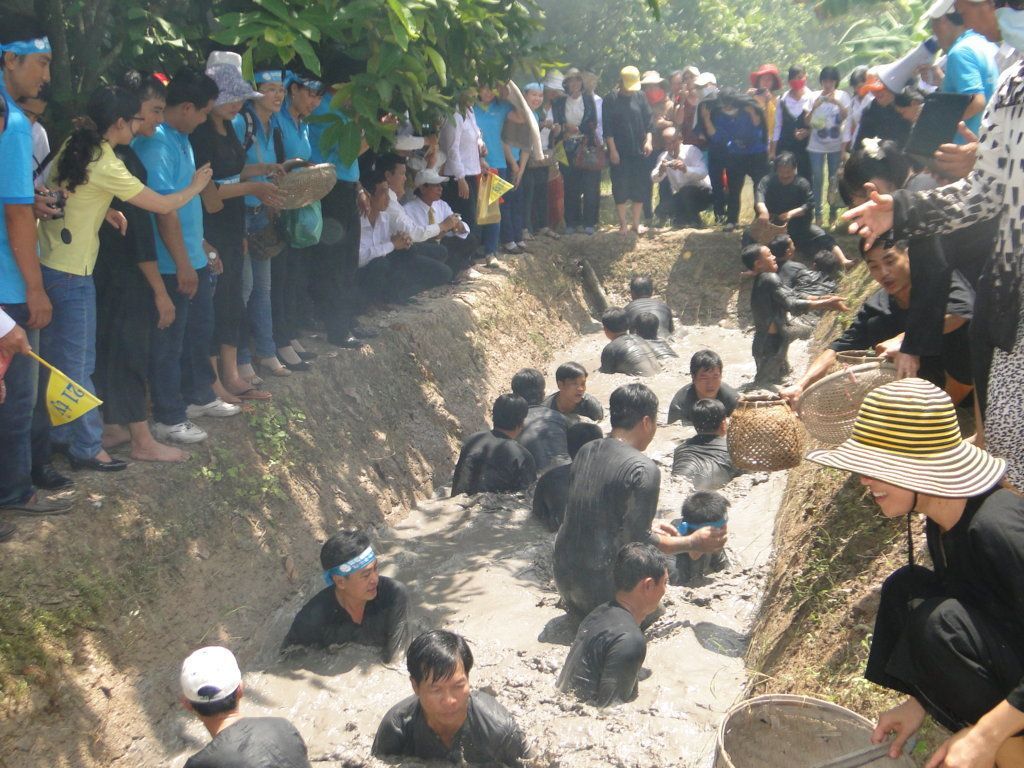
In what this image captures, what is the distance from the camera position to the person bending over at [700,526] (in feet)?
20.5

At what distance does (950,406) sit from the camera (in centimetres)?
289

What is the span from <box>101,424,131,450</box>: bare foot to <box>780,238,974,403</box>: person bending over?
3869 mm

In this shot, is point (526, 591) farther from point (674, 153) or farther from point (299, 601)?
point (674, 153)

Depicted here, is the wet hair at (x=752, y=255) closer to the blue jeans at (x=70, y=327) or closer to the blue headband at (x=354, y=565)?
the blue headband at (x=354, y=565)

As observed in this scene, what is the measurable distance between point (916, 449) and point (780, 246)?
9.15 metres

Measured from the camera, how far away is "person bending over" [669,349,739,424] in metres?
8.91

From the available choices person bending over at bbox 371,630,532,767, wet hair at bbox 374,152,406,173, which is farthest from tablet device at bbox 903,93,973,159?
wet hair at bbox 374,152,406,173

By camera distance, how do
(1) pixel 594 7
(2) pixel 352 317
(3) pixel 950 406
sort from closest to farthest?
(3) pixel 950 406
(2) pixel 352 317
(1) pixel 594 7

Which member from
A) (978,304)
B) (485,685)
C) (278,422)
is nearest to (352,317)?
(278,422)

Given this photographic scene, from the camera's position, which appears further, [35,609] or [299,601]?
[299,601]

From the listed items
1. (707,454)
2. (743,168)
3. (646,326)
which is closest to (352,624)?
(707,454)

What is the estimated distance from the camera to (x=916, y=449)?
9.34 ft

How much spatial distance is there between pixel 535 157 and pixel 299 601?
6.61 m

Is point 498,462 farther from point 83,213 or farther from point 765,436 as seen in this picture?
point 83,213
